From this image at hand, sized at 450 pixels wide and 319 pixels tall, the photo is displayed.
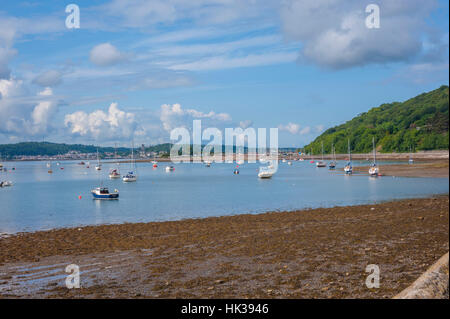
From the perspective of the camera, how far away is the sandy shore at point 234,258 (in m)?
12.6

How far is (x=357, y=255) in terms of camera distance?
16.1 metres

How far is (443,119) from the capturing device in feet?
14.7

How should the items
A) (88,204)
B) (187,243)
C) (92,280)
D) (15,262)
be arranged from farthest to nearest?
(88,204) < (187,243) < (15,262) < (92,280)

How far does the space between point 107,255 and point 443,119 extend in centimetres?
1732

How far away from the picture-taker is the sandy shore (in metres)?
12.6

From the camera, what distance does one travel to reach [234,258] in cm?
1703
